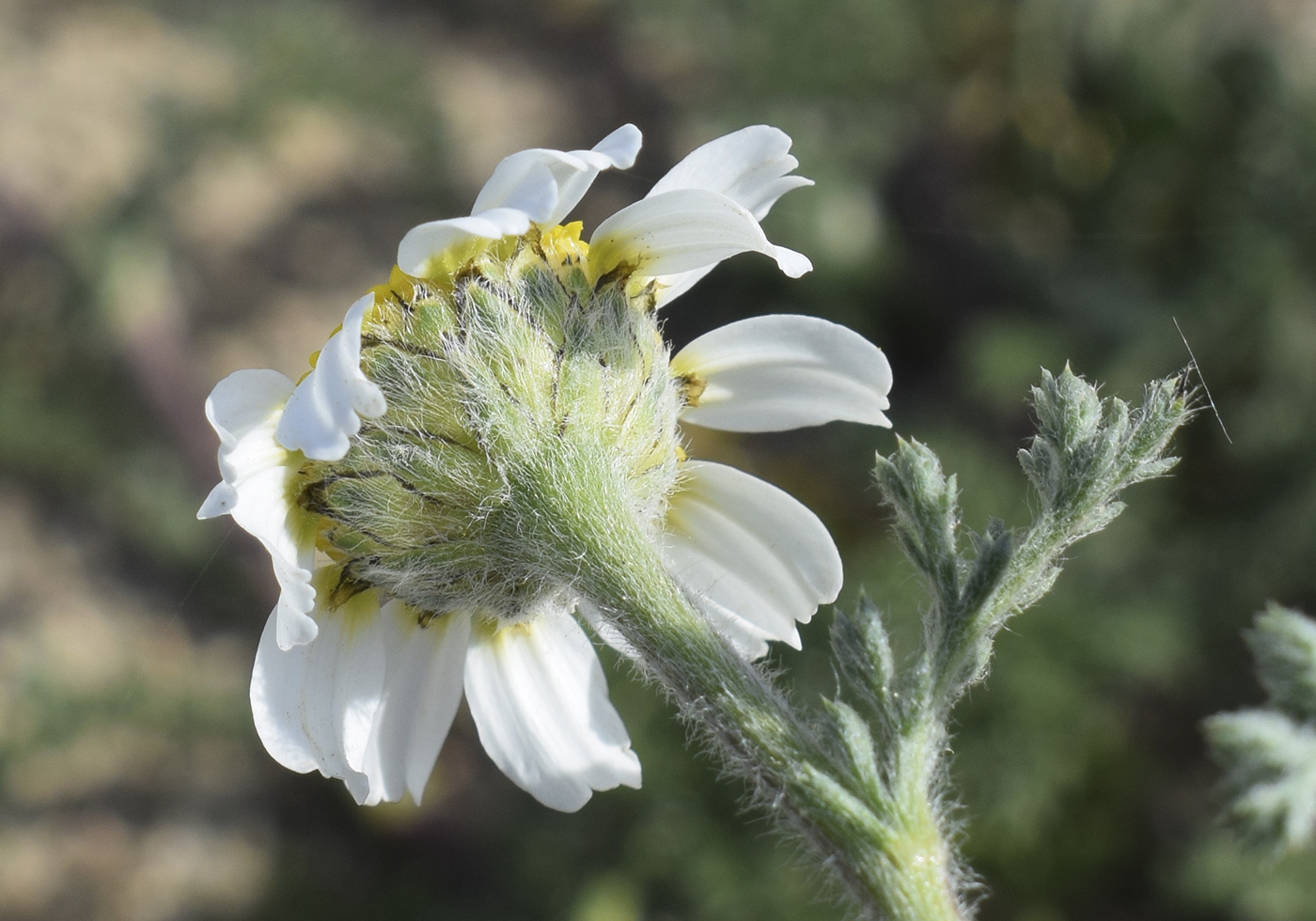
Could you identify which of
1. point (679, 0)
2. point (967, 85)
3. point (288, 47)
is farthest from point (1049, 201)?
point (288, 47)

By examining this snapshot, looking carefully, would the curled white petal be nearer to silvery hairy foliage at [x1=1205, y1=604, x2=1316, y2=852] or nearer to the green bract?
Result: the green bract

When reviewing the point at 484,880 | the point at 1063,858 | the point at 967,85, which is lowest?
the point at 484,880

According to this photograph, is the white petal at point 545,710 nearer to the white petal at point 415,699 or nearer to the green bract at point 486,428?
the white petal at point 415,699

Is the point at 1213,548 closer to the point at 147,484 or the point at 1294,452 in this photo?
the point at 1294,452

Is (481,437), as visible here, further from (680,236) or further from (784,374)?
(784,374)

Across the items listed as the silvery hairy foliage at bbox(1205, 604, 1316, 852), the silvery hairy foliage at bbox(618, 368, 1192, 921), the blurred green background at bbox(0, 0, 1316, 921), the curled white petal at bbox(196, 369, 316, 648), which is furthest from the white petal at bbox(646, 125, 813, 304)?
the blurred green background at bbox(0, 0, 1316, 921)

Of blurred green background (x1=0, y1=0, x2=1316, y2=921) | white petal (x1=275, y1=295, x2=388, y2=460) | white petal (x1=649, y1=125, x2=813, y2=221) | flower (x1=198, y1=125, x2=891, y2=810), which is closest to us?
white petal (x1=275, y1=295, x2=388, y2=460)
